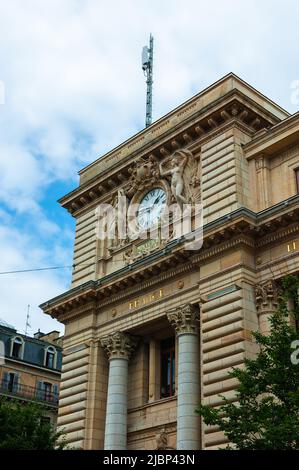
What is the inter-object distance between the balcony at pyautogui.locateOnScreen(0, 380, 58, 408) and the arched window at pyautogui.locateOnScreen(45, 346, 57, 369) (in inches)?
112

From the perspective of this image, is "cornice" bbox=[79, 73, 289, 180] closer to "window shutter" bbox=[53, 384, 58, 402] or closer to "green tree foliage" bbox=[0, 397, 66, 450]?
"green tree foliage" bbox=[0, 397, 66, 450]

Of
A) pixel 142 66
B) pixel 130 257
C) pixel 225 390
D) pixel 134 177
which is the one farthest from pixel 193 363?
pixel 142 66

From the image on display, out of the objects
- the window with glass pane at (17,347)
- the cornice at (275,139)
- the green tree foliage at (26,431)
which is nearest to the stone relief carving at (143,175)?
the cornice at (275,139)

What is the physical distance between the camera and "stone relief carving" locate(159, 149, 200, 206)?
37.8 m

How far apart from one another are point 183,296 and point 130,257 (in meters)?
5.53

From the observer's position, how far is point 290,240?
3212cm

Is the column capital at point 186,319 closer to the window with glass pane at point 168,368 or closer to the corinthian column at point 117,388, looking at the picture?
the window with glass pane at point 168,368

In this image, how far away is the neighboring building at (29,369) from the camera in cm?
6153

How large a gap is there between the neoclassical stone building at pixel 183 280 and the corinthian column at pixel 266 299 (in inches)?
1.9

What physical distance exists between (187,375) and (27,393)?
105ft

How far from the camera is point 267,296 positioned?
32.2m

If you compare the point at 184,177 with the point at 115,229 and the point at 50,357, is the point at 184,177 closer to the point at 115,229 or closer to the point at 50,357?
the point at 115,229

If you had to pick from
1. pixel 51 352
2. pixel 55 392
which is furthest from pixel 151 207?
pixel 51 352
